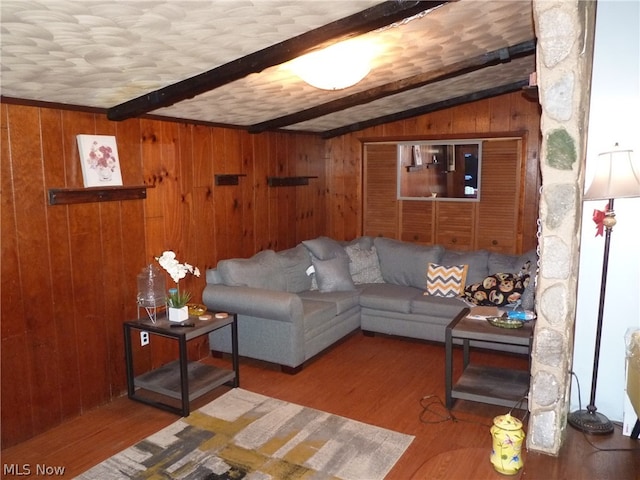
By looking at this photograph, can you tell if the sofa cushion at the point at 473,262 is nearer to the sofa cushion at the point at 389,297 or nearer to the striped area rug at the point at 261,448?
the sofa cushion at the point at 389,297

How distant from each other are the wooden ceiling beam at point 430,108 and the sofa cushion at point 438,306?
1969 mm

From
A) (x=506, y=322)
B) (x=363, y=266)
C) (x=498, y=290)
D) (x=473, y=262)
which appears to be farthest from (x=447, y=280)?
(x=506, y=322)

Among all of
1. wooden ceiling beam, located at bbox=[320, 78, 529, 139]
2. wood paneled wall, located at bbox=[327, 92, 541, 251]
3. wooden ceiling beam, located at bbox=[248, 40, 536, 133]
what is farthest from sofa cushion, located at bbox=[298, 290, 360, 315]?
wooden ceiling beam, located at bbox=[320, 78, 529, 139]

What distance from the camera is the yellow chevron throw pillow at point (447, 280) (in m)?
4.64

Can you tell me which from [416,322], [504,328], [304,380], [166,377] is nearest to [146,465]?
[166,377]

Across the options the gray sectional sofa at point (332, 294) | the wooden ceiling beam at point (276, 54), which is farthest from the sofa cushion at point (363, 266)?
the wooden ceiling beam at point (276, 54)

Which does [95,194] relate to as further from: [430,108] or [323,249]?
[430,108]

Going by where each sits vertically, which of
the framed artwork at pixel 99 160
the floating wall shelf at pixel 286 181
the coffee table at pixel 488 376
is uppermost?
the framed artwork at pixel 99 160

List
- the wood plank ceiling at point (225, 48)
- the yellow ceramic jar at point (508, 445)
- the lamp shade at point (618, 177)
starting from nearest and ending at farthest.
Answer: the wood plank ceiling at point (225, 48)
the yellow ceramic jar at point (508, 445)
the lamp shade at point (618, 177)

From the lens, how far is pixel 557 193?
97.9 inches

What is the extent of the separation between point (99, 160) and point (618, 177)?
122 inches

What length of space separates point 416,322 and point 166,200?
240cm

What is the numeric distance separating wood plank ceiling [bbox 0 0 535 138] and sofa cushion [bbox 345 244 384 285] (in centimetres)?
161

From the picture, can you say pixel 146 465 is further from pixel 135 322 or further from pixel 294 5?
pixel 294 5
